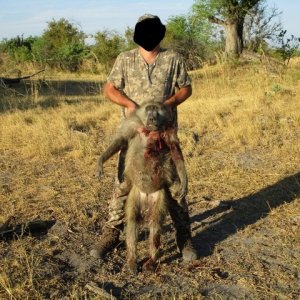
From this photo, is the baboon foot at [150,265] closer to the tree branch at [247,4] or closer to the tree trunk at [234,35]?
the tree trunk at [234,35]

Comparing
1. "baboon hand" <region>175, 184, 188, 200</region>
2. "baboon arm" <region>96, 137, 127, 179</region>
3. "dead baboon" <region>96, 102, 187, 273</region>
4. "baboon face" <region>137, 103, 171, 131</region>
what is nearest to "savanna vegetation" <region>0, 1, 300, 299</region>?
"dead baboon" <region>96, 102, 187, 273</region>

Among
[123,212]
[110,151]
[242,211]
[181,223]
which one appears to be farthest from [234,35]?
[110,151]

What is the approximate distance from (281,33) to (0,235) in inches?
463

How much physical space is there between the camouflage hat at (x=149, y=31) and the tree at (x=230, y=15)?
14.2 meters

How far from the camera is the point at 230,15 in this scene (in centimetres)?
1872

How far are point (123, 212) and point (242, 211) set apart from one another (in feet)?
4.84

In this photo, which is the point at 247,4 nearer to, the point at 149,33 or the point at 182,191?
the point at 149,33

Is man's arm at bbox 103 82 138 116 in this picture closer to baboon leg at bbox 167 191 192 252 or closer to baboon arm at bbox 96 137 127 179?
baboon arm at bbox 96 137 127 179

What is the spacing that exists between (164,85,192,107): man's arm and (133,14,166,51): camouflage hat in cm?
43

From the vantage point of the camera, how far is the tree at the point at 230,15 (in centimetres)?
1838

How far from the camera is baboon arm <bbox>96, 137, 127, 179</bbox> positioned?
3910 millimetres

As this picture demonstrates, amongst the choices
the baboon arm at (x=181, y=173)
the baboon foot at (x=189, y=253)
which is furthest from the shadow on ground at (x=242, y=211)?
the baboon arm at (x=181, y=173)

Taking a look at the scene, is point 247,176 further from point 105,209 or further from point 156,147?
point 156,147

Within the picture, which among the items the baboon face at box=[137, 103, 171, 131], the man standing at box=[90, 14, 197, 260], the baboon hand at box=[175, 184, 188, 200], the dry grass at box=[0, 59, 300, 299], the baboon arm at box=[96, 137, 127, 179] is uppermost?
the man standing at box=[90, 14, 197, 260]
